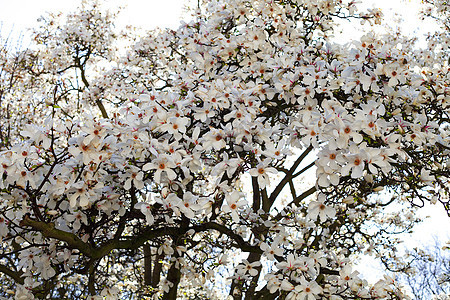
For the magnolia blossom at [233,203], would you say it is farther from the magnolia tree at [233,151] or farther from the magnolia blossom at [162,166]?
the magnolia blossom at [162,166]

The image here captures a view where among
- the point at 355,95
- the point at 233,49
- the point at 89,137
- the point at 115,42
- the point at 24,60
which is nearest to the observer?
the point at 89,137

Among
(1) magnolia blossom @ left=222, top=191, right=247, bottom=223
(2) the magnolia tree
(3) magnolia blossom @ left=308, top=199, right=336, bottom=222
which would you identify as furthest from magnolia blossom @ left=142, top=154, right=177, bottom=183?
(3) magnolia blossom @ left=308, top=199, right=336, bottom=222

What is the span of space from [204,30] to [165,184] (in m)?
2.15

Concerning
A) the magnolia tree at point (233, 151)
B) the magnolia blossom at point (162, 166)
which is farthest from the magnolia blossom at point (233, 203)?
the magnolia blossom at point (162, 166)

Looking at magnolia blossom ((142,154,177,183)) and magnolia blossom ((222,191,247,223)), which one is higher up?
magnolia blossom ((142,154,177,183))

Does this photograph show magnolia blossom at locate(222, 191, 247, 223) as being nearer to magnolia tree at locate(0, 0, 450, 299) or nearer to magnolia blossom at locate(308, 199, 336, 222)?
magnolia tree at locate(0, 0, 450, 299)

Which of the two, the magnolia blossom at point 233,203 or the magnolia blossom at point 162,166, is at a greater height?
the magnolia blossom at point 162,166

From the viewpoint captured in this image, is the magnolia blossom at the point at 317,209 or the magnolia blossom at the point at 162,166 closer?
the magnolia blossom at the point at 162,166

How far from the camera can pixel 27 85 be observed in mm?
8211

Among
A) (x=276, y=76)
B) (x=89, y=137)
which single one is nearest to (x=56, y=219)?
(x=89, y=137)

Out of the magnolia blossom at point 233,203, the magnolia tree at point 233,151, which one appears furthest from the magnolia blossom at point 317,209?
the magnolia blossom at point 233,203

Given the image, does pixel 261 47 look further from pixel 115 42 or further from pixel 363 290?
pixel 115 42

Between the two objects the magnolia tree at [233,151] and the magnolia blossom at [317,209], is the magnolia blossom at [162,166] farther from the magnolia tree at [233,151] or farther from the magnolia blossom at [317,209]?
the magnolia blossom at [317,209]

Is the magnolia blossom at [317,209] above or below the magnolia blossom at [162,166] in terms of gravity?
below
